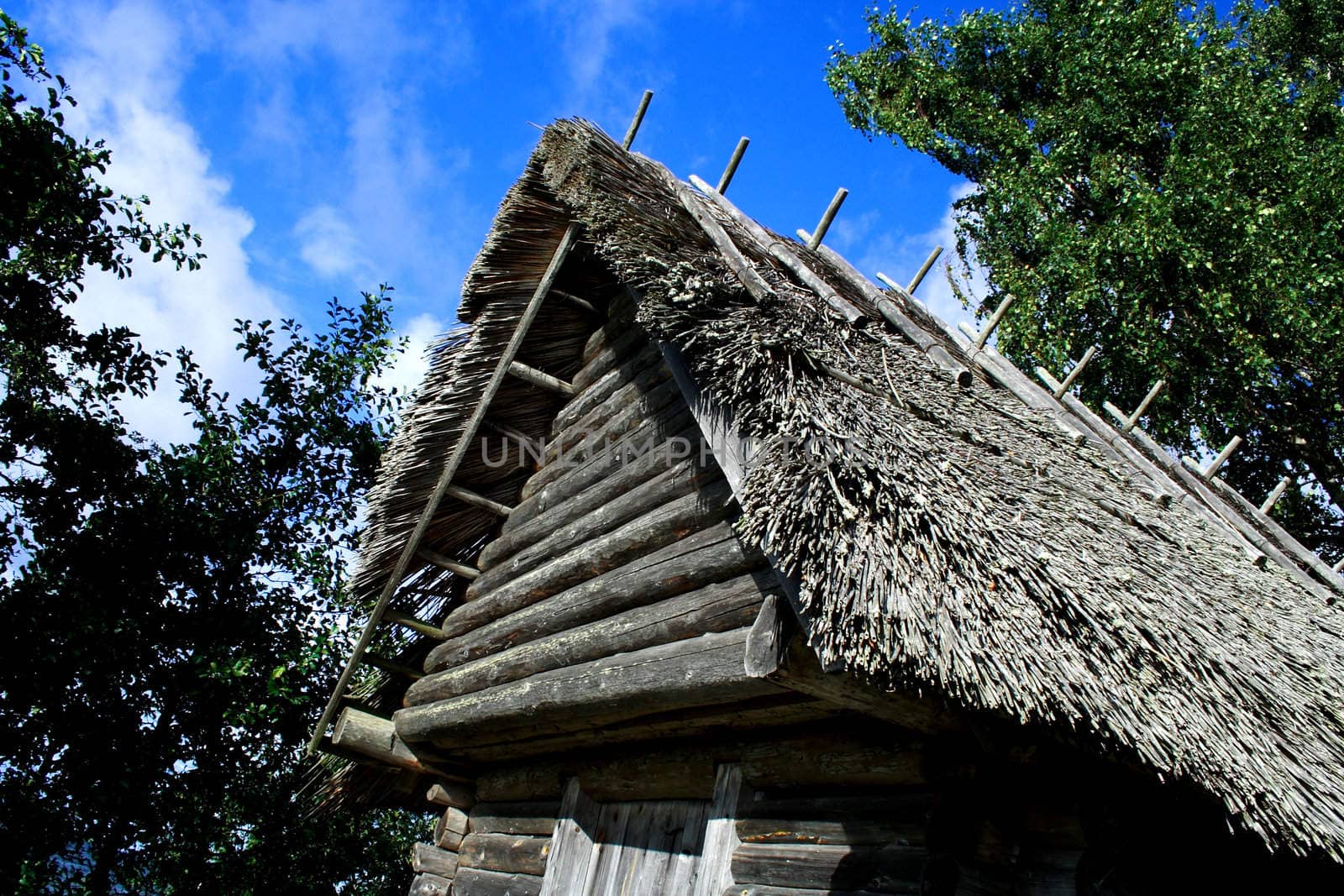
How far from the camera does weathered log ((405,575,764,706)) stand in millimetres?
3242

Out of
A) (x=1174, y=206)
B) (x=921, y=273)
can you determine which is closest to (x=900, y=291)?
(x=921, y=273)

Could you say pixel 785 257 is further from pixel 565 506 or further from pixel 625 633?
pixel 625 633

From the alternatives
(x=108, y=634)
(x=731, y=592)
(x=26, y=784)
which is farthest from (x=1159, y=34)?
(x=26, y=784)

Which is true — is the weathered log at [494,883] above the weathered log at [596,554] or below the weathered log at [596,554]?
below

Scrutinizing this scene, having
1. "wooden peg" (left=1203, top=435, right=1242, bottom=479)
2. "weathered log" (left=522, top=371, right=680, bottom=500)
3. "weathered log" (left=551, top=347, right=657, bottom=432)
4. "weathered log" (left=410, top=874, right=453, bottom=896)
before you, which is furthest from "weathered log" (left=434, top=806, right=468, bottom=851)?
"wooden peg" (left=1203, top=435, right=1242, bottom=479)

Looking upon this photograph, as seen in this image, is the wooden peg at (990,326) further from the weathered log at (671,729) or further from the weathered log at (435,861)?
the weathered log at (435,861)

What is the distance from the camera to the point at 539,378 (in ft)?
18.3

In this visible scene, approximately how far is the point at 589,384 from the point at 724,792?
2967mm

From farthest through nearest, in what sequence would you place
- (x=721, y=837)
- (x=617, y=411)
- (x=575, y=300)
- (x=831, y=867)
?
1. (x=575, y=300)
2. (x=617, y=411)
3. (x=721, y=837)
4. (x=831, y=867)

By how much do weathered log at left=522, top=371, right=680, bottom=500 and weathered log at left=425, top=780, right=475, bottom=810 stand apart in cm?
173

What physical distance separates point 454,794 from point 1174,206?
10.2 metres

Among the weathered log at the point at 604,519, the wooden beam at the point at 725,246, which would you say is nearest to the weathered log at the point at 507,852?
the weathered log at the point at 604,519

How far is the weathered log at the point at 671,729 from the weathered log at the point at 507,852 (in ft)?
1.28

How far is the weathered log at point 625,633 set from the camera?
3.24 m
